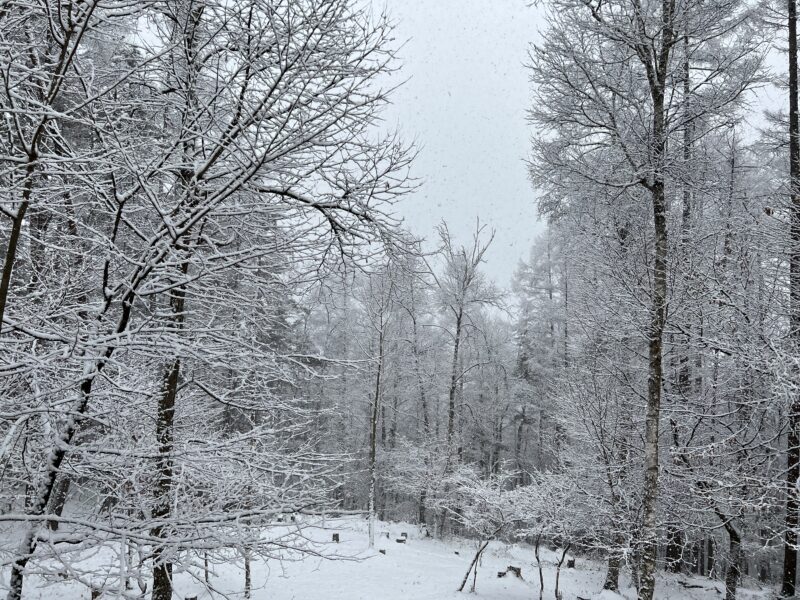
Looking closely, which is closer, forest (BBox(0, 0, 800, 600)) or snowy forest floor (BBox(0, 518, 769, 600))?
forest (BBox(0, 0, 800, 600))

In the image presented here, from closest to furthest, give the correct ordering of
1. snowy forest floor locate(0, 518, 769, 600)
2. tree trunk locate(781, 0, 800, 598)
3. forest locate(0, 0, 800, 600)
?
forest locate(0, 0, 800, 600)
tree trunk locate(781, 0, 800, 598)
snowy forest floor locate(0, 518, 769, 600)

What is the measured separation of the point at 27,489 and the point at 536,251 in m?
26.1

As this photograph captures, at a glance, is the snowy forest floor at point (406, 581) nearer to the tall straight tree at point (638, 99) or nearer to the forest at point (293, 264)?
the forest at point (293, 264)

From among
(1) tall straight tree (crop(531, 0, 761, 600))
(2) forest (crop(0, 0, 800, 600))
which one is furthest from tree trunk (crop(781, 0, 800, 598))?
(1) tall straight tree (crop(531, 0, 761, 600))

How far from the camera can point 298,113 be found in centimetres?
343

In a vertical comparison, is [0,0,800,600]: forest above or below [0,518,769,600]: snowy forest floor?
above

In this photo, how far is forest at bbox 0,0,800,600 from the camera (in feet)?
9.16

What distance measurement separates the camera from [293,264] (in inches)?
163

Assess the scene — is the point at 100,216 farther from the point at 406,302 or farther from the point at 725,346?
the point at 406,302

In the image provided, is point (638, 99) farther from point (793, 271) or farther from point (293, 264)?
point (293, 264)

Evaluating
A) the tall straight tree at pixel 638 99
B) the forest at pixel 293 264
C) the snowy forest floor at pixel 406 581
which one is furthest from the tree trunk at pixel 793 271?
the snowy forest floor at pixel 406 581

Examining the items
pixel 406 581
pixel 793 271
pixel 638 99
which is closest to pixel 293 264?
pixel 638 99

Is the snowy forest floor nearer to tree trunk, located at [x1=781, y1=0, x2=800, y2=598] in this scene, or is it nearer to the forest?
the forest

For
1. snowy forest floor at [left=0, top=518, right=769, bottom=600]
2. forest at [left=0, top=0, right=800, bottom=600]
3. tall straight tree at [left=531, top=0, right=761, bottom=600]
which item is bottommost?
snowy forest floor at [left=0, top=518, right=769, bottom=600]
